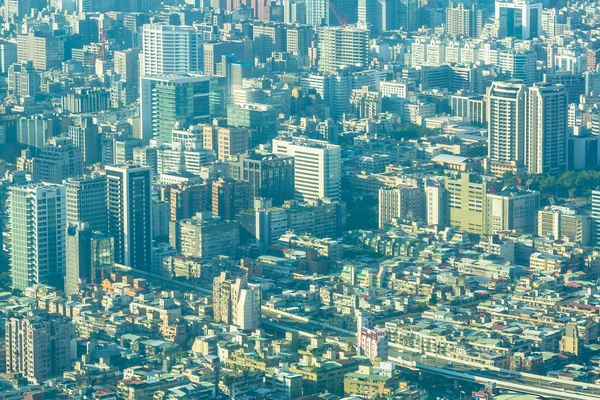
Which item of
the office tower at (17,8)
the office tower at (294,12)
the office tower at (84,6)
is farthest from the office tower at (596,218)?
the office tower at (84,6)

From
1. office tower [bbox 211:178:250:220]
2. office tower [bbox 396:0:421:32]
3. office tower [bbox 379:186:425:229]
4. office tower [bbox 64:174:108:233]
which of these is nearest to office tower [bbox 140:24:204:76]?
office tower [bbox 396:0:421:32]

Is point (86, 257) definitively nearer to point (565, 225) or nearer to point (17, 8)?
point (565, 225)

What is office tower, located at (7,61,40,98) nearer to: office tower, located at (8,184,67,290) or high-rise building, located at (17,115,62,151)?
high-rise building, located at (17,115,62,151)

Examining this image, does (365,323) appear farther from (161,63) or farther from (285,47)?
(285,47)

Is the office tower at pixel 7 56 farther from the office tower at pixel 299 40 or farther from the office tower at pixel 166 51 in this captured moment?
the office tower at pixel 299 40

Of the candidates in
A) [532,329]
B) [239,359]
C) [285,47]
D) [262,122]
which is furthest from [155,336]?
[285,47]
